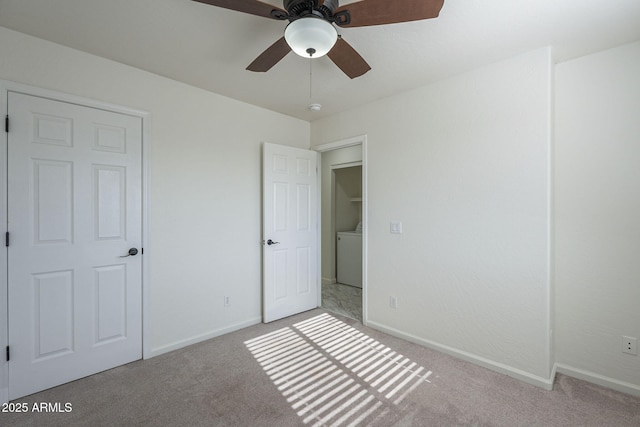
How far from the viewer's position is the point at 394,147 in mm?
3045

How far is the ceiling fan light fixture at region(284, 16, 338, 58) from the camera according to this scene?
4.70ft

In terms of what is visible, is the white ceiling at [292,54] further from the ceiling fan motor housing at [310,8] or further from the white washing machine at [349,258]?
the white washing machine at [349,258]

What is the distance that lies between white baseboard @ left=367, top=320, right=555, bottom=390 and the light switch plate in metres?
1.01

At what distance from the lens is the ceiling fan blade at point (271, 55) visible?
170 cm

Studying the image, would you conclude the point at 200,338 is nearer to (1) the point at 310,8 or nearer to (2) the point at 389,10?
(1) the point at 310,8

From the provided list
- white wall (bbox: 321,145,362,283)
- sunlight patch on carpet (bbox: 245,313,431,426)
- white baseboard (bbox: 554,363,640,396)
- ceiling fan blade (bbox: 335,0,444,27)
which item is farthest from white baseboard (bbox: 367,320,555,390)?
ceiling fan blade (bbox: 335,0,444,27)

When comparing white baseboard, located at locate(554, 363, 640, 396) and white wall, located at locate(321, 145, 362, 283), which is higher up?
white wall, located at locate(321, 145, 362, 283)

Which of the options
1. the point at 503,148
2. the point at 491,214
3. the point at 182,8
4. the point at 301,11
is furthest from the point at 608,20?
the point at 182,8

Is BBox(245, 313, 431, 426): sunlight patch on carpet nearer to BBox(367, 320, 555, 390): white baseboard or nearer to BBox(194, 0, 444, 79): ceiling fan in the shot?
BBox(367, 320, 555, 390): white baseboard

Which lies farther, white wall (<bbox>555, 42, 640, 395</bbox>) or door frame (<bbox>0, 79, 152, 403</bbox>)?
white wall (<bbox>555, 42, 640, 395</bbox>)

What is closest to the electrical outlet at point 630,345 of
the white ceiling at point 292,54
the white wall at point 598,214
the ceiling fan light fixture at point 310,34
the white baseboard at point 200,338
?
the white wall at point 598,214

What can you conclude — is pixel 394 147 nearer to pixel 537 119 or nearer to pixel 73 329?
pixel 537 119

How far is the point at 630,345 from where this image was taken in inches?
82.6

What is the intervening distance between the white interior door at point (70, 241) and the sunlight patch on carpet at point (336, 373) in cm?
121
